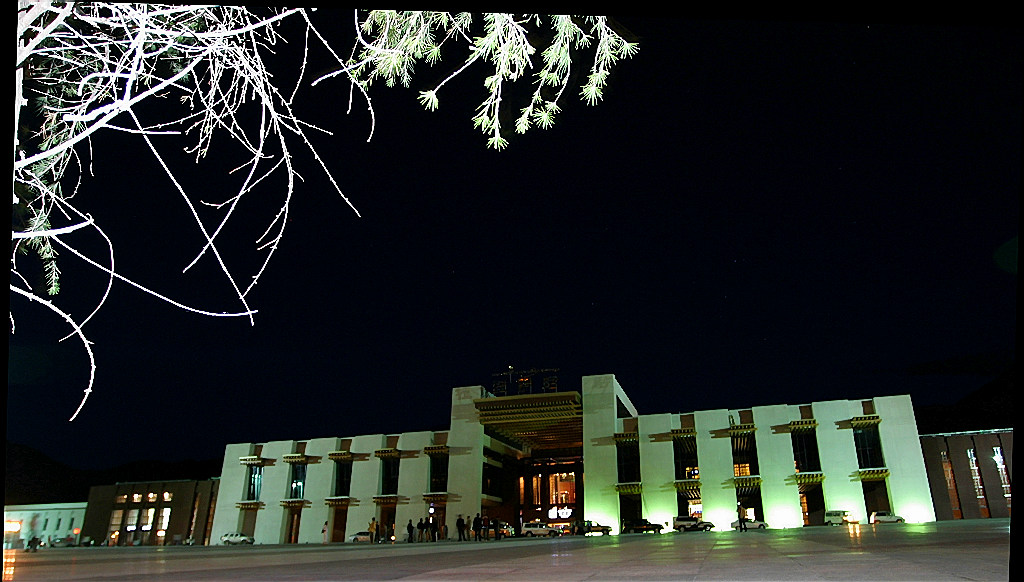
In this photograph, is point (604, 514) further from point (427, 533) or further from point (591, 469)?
point (427, 533)

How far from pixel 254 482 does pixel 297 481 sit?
3500 millimetres

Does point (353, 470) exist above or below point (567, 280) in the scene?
below

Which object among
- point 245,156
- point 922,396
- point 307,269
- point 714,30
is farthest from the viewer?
point 922,396

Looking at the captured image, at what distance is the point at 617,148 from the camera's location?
1052cm

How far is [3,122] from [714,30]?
2.98 meters

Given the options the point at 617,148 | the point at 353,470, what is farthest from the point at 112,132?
the point at 353,470

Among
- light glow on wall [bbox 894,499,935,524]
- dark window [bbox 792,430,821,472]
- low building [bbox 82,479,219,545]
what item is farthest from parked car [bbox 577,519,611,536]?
low building [bbox 82,479,219,545]

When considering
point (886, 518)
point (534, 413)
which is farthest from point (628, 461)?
point (886, 518)

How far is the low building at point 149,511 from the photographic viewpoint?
52.9 metres

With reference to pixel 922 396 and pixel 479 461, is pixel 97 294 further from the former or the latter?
pixel 922 396

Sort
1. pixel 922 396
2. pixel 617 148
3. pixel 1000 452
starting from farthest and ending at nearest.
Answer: pixel 922 396 → pixel 1000 452 → pixel 617 148

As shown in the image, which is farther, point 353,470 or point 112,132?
point 353,470

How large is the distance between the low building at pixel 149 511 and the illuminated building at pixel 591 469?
28.0 ft

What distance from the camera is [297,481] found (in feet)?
151
